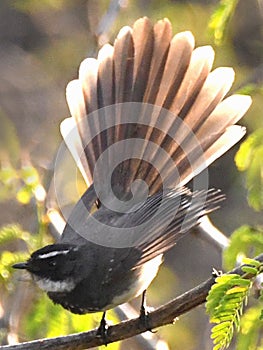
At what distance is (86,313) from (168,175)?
0.71m

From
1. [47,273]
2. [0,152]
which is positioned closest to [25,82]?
[0,152]

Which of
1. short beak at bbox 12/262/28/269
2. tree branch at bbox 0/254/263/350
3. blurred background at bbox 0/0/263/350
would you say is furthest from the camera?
blurred background at bbox 0/0/263/350

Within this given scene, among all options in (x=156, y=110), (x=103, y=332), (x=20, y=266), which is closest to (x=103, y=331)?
(x=103, y=332)

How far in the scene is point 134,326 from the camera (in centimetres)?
354

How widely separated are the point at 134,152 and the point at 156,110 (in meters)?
0.21

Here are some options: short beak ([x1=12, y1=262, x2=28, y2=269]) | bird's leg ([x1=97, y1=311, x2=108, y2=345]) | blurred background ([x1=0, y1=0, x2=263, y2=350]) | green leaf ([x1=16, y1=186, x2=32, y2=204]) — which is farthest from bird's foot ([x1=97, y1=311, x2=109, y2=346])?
blurred background ([x1=0, y1=0, x2=263, y2=350])

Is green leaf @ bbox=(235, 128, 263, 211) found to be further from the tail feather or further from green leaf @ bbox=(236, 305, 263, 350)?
green leaf @ bbox=(236, 305, 263, 350)

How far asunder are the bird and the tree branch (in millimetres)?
213

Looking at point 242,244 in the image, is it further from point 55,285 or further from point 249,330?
point 55,285

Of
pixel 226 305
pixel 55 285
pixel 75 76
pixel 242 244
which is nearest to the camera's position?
pixel 226 305

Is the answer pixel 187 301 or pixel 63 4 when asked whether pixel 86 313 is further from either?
pixel 63 4

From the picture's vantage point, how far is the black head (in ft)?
12.3

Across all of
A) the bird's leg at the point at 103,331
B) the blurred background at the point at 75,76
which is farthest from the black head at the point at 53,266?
the blurred background at the point at 75,76

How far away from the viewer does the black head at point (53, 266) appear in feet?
12.3
